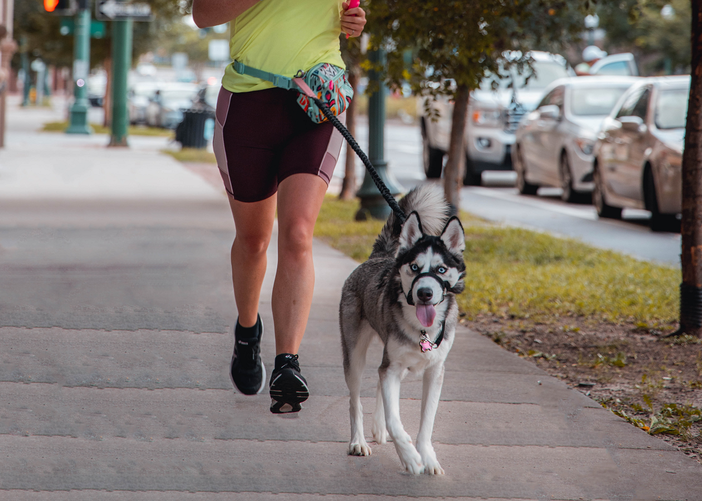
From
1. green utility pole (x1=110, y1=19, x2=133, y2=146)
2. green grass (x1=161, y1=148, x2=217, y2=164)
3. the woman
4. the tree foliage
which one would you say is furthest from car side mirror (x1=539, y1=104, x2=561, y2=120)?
green utility pole (x1=110, y1=19, x2=133, y2=146)

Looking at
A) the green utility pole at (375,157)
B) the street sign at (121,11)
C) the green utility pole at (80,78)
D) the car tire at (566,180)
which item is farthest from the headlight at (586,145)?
the green utility pole at (80,78)

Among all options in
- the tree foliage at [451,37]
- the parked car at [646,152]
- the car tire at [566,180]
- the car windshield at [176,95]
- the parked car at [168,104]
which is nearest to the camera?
the tree foliage at [451,37]

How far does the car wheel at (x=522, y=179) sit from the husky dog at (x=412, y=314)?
12.1 m

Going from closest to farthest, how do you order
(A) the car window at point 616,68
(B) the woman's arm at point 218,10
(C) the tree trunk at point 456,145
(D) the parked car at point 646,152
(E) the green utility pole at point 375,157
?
(B) the woman's arm at point 218,10 → (C) the tree trunk at point 456,145 → (D) the parked car at point 646,152 → (E) the green utility pole at point 375,157 → (A) the car window at point 616,68

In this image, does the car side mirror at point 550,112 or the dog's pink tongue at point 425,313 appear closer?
the dog's pink tongue at point 425,313

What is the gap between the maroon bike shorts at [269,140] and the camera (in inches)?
155

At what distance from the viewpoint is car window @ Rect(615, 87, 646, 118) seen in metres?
12.3

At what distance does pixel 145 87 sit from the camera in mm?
41750

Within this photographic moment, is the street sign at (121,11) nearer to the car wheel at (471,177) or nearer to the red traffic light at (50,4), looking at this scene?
the red traffic light at (50,4)

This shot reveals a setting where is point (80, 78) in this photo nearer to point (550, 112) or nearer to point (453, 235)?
point (550, 112)

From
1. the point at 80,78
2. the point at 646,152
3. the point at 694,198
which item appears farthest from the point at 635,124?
the point at 80,78

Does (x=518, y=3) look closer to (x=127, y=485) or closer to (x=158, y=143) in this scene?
(x=127, y=485)

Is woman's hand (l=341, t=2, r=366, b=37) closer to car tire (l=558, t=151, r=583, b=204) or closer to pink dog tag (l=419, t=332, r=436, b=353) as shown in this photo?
pink dog tag (l=419, t=332, r=436, b=353)

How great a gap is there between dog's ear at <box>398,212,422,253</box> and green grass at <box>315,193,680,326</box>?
10.8ft
